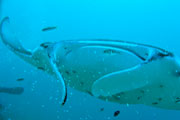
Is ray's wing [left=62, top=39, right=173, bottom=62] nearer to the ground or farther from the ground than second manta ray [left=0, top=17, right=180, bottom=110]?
farther from the ground

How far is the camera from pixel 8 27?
230 cm

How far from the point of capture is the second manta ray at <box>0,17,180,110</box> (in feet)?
4.68

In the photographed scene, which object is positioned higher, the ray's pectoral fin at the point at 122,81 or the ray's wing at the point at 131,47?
the ray's wing at the point at 131,47

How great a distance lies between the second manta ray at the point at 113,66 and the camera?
1428 millimetres

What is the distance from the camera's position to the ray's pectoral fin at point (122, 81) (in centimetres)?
151

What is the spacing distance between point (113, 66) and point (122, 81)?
12 centimetres

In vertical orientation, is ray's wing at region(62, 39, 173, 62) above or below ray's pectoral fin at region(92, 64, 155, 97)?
above

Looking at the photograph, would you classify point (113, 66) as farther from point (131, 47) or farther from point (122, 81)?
point (131, 47)

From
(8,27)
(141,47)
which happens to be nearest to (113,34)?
(8,27)

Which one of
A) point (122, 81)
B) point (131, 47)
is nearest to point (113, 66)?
point (122, 81)

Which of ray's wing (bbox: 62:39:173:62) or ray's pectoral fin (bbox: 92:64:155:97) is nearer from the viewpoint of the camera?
ray's wing (bbox: 62:39:173:62)

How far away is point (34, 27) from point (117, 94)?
10.7m

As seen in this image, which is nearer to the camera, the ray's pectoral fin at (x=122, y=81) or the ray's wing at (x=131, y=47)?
the ray's wing at (x=131, y=47)

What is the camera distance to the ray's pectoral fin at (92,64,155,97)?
1.51 meters
